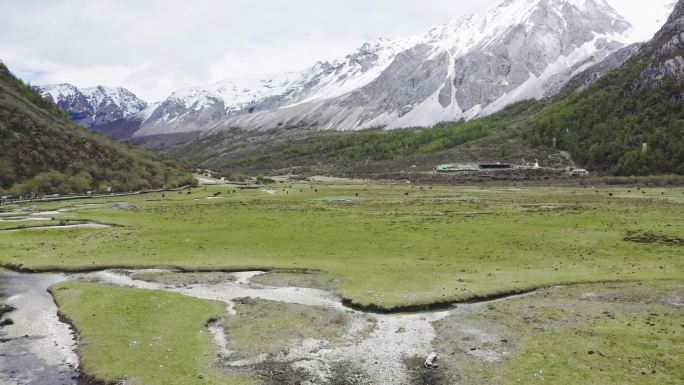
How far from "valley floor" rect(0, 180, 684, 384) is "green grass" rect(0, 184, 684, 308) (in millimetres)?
277

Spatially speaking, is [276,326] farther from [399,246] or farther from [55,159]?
[55,159]

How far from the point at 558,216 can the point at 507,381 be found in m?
62.5

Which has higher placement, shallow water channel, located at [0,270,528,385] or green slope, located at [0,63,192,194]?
green slope, located at [0,63,192,194]

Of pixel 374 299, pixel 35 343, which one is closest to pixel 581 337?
pixel 374 299

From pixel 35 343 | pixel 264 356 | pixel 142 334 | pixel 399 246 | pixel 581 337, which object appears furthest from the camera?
pixel 399 246

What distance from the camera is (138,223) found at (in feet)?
275

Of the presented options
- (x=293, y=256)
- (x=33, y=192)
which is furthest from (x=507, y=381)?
(x=33, y=192)

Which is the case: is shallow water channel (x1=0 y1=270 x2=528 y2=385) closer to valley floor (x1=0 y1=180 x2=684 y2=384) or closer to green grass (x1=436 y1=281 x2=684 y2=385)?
valley floor (x1=0 y1=180 x2=684 y2=384)

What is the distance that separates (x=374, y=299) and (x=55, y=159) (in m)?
140

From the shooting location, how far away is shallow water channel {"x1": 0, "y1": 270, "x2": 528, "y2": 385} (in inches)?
1064

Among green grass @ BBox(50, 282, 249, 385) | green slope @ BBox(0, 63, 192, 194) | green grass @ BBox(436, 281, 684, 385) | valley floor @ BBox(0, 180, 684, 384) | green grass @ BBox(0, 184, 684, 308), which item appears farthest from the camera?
green slope @ BBox(0, 63, 192, 194)

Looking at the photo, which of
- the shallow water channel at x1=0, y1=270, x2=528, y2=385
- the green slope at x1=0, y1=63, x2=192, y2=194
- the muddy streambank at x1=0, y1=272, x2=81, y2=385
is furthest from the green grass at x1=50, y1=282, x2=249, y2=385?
the green slope at x1=0, y1=63, x2=192, y2=194

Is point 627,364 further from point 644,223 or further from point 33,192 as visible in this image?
point 33,192

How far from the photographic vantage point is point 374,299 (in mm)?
38000
